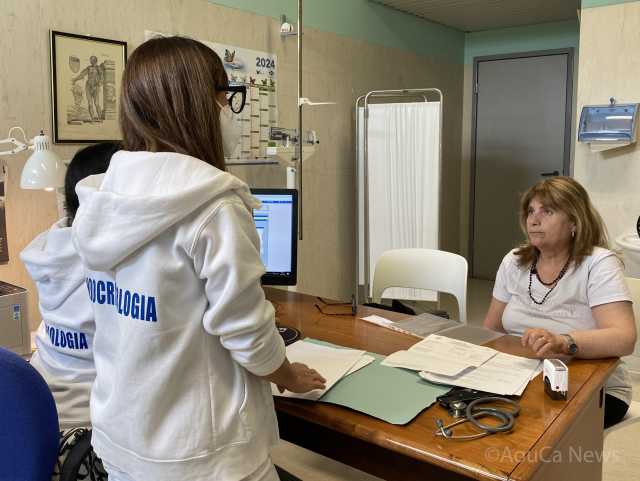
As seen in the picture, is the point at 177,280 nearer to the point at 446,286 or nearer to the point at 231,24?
the point at 446,286

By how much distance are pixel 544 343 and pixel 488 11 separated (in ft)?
12.9

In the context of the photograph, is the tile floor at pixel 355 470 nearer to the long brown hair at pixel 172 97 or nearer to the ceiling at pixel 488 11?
the long brown hair at pixel 172 97

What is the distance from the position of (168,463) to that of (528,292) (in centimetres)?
133

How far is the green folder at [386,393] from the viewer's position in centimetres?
122

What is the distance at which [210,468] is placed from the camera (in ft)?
3.21

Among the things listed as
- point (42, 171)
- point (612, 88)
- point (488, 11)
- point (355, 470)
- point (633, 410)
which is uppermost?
point (488, 11)

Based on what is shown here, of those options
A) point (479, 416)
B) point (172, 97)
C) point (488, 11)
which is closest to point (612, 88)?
point (488, 11)

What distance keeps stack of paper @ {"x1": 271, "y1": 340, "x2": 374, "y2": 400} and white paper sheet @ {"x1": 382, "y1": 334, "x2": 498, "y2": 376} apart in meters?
0.08

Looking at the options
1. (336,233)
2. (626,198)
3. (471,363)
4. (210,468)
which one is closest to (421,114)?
(336,233)

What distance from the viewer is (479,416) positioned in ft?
3.95

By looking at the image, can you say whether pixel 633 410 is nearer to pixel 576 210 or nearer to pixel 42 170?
pixel 576 210

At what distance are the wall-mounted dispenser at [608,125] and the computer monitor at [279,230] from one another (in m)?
2.11

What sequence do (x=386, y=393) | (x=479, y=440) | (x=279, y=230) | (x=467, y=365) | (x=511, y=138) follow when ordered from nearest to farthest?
1. (x=479, y=440)
2. (x=386, y=393)
3. (x=467, y=365)
4. (x=279, y=230)
5. (x=511, y=138)

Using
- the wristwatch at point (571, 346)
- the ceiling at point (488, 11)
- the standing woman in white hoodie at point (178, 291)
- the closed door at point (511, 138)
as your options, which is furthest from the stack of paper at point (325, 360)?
the closed door at point (511, 138)
